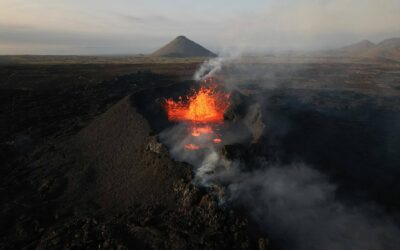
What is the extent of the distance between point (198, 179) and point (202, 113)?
27.7ft

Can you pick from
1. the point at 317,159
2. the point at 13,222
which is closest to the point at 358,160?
the point at 317,159

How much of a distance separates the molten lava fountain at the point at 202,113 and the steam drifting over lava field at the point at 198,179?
9 centimetres

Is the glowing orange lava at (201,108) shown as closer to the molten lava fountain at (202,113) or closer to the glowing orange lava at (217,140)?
the molten lava fountain at (202,113)

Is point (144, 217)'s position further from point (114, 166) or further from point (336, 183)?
point (336, 183)

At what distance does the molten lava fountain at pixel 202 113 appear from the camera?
58.7 ft

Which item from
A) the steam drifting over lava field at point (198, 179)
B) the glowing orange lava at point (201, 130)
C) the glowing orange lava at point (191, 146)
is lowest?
the steam drifting over lava field at point (198, 179)

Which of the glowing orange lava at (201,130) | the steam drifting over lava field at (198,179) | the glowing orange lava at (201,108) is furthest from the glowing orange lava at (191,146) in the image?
the glowing orange lava at (201,108)

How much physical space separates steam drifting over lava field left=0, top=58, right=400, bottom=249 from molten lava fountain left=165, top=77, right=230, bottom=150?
0.09 m

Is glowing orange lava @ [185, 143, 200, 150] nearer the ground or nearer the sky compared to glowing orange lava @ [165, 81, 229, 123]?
nearer the ground

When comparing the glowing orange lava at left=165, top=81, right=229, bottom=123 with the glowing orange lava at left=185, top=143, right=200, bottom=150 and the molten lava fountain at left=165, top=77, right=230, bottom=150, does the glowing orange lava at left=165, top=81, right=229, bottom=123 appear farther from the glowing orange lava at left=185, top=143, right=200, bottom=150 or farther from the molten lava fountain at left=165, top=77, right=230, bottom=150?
the glowing orange lava at left=185, top=143, right=200, bottom=150

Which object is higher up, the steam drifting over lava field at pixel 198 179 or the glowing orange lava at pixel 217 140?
the glowing orange lava at pixel 217 140

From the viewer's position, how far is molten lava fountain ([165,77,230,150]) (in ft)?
58.7

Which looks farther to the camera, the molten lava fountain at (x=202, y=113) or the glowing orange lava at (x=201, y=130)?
the glowing orange lava at (x=201, y=130)

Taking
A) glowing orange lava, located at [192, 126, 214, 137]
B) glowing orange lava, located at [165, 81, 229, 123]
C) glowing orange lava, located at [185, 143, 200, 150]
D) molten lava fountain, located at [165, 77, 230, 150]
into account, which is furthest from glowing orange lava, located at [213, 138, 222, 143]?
glowing orange lava, located at [165, 81, 229, 123]
